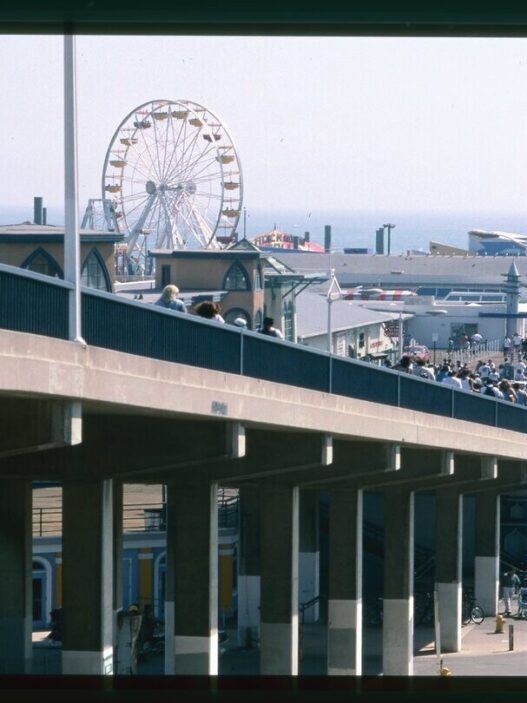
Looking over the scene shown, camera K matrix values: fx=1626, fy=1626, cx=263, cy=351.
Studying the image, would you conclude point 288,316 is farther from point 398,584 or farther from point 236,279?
point 398,584

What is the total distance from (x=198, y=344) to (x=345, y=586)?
12.7 metres

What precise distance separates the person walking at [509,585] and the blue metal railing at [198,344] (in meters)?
11.9

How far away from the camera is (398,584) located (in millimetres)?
31156

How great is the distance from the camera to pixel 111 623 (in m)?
19.3

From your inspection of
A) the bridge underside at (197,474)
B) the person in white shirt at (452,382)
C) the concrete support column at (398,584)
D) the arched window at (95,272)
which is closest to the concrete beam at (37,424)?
the bridge underside at (197,474)

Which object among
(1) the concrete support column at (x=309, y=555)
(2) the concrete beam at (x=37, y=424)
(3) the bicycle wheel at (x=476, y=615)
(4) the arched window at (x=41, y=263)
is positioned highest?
(4) the arched window at (x=41, y=263)

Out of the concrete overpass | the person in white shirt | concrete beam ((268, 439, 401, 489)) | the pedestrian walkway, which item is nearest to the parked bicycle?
the pedestrian walkway

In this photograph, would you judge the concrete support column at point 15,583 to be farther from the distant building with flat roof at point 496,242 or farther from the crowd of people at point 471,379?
the distant building with flat roof at point 496,242

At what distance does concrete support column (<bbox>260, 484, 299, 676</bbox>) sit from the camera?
84.9 ft

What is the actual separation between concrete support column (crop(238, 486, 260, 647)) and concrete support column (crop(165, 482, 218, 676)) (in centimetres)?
1171

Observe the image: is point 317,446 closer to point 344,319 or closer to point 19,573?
point 19,573

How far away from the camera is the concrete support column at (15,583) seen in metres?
21.3

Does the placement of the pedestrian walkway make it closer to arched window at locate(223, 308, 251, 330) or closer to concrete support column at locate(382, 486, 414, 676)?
concrete support column at locate(382, 486, 414, 676)

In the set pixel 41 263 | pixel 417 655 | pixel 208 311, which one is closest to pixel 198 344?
pixel 208 311
